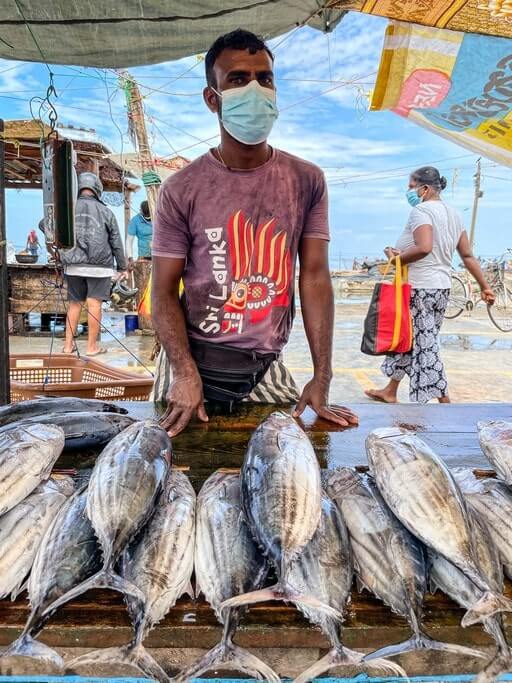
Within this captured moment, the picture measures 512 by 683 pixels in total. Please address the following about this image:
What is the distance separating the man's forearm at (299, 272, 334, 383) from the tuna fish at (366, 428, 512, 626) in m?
1.25

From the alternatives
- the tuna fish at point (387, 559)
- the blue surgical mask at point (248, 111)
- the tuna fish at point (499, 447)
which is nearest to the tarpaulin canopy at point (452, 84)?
the blue surgical mask at point (248, 111)

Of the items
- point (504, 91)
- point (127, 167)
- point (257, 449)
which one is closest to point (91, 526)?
point (257, 449)

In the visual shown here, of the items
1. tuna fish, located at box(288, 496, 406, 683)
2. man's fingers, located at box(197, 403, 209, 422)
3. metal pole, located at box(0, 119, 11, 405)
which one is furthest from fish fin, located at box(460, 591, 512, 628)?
metal pole, located at box(0, 119, 11, 405)

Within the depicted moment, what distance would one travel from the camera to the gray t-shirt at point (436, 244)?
4949mm

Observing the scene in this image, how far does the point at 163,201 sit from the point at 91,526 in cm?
178

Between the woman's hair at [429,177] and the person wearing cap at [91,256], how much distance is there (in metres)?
4.62

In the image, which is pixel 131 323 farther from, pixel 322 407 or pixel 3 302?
pixel 322 407

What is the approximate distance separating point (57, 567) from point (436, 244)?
4.75 meters

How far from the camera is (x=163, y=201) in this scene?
2541mm

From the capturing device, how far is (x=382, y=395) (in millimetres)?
5555

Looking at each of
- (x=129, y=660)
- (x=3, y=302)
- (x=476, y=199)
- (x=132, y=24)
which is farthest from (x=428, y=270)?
(x=476, y=199)

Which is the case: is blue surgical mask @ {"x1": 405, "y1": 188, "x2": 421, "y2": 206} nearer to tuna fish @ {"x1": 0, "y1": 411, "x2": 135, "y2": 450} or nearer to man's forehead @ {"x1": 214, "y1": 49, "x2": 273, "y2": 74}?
man's forehead @ {"x1": 214, "y1": 49, "x2": 273, "y2": 74}

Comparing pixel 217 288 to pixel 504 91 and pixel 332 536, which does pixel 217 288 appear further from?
pixel 504 91

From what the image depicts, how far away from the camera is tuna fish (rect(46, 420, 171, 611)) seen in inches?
43.9
